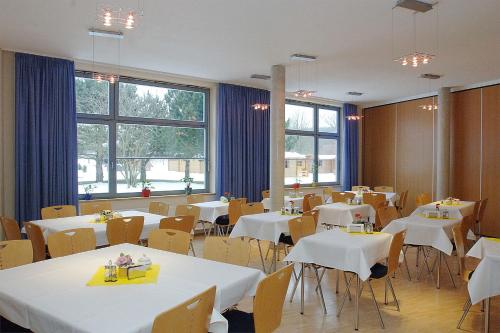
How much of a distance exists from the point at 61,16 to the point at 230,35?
2111 millimetres

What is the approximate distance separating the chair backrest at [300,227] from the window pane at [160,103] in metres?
4.43

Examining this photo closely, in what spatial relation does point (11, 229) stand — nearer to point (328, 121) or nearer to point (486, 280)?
point (486, 280)

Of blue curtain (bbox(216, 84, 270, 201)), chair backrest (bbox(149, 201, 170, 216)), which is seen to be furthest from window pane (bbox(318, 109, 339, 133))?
chair backrest (bbox(149, 201, 170, 216))

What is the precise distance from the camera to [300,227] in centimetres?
488

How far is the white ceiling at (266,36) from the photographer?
4.59 metres

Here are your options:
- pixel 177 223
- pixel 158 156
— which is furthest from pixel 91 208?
pixel 158 156

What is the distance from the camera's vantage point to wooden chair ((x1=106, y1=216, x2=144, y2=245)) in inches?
181

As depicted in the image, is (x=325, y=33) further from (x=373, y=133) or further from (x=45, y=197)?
(x=373, y=133)

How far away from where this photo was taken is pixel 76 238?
3.81 metres

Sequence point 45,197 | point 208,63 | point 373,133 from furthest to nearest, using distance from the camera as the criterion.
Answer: point 373,133 < point 208,63 < point 45,197

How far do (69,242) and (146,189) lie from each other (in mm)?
4135


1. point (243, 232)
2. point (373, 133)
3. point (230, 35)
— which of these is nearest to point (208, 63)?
point (230, 35)

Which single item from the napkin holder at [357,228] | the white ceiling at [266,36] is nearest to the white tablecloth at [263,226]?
the napkin holder at [357,228]

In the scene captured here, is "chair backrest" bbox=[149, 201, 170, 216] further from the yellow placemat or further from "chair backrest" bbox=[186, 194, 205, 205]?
the yellow placemat
